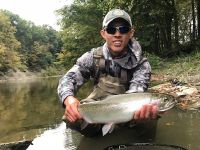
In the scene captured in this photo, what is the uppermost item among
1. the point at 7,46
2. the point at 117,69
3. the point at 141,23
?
the point at 7,46

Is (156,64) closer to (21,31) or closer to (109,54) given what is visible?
(109,54)

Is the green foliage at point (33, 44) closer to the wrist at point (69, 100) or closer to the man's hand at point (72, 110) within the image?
the wrist at point (69, 100)

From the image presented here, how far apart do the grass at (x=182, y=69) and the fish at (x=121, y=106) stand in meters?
7.90

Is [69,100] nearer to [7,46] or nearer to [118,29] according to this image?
[118,29]

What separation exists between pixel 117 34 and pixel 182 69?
1292cm

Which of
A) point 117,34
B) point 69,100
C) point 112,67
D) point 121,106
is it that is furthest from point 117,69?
point 121,106

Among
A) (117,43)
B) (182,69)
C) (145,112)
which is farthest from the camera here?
(182,69)

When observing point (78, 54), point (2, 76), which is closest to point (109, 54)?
point (78, 54)

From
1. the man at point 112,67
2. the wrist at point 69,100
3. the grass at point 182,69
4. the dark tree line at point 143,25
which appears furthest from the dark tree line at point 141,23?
the wrist at point 69,100

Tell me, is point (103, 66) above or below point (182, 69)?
above

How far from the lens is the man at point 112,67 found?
5.16 metres

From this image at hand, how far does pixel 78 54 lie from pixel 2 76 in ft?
158

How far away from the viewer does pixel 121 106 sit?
163 inches

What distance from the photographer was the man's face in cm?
516
